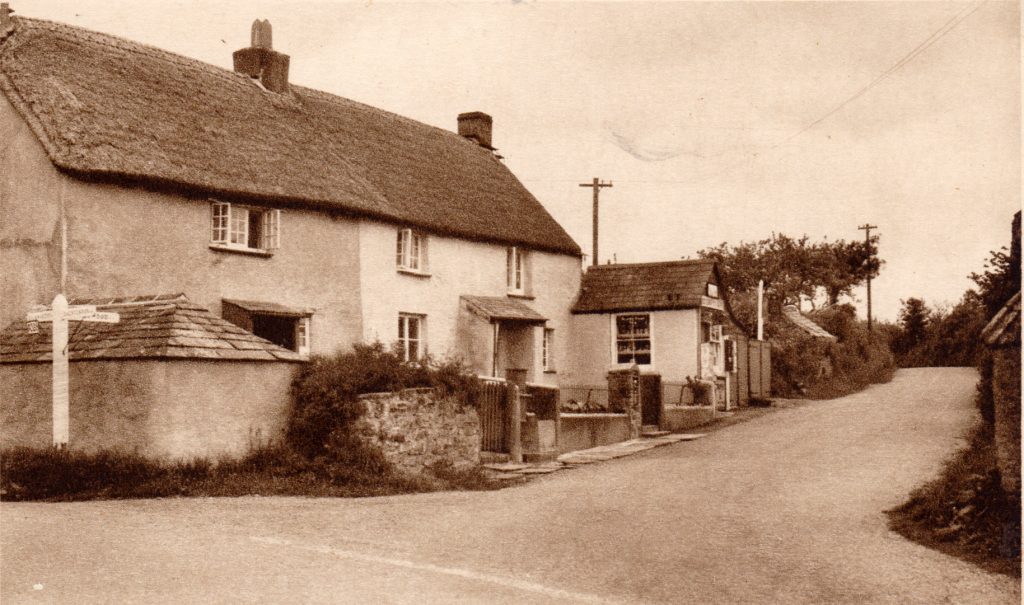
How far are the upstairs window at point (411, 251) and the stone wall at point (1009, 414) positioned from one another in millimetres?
15473

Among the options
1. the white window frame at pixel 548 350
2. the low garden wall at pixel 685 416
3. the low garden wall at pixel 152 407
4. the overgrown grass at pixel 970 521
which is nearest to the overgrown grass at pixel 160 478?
the low garden wall at pixel 152 407

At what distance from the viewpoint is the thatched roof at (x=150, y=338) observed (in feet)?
45.6

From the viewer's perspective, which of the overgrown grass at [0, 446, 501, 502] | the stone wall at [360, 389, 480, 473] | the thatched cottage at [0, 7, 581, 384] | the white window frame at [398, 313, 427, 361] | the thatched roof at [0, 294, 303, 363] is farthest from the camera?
the white window frame at [398, 313, 427, 361]

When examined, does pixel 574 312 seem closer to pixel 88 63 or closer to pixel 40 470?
pixel 88 63

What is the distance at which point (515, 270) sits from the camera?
2811 centimetres

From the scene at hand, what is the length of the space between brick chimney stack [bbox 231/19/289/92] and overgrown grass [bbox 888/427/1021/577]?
1857cm

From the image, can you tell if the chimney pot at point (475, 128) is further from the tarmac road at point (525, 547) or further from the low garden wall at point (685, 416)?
the tarmac road at point (525, 547)

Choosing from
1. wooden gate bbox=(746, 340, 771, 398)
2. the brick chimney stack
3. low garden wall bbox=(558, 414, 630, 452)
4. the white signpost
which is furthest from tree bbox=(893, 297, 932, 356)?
the white signpost

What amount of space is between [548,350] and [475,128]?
9029 millimetres

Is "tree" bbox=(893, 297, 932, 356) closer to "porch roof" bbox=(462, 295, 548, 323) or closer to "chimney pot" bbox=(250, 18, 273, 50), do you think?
"porch roof" bbox=(462, 295, 548, 323)

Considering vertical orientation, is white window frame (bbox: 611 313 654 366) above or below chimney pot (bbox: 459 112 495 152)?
below

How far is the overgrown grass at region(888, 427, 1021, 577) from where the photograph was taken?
29.8ft

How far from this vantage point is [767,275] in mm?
60031

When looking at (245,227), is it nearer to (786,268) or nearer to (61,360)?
(61,360)
